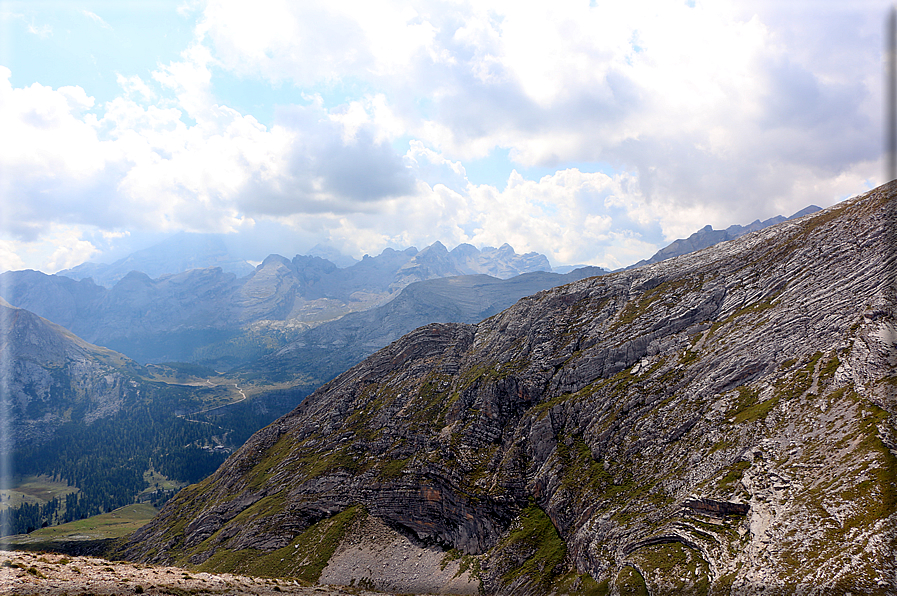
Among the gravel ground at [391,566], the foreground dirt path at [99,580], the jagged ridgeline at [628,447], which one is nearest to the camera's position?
the foreground dirt path at [99,580]

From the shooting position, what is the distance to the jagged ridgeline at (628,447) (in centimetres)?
5122

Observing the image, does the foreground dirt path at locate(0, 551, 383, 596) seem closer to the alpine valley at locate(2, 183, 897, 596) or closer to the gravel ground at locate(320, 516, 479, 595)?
the alpine valley at locate(2, 183, 897, 596)

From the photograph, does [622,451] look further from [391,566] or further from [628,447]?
[391,566]

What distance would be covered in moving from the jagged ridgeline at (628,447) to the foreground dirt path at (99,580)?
4975 cm

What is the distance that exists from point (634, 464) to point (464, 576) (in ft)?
143

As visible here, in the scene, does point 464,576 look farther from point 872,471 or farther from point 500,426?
point 872,471

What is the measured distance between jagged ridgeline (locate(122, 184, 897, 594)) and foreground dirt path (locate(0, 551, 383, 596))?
49.7m

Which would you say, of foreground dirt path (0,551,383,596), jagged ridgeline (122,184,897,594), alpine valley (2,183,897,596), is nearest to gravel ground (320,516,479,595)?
alpine valley (2,183,897,596)

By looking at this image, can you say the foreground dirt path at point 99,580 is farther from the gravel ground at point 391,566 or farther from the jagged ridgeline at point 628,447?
the jagged ridgeline at point 628,447

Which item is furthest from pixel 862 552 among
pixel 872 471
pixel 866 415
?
pixel 866 415

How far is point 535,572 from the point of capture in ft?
260

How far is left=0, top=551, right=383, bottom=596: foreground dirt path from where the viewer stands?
126ft

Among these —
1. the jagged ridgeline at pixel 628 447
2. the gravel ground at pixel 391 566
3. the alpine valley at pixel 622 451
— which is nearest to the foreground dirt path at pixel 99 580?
the alpine valley at pixel 622 451

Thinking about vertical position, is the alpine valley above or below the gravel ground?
above
